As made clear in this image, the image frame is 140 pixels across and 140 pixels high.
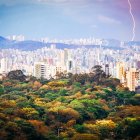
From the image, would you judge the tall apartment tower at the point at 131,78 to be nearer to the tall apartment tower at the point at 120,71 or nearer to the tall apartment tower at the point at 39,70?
the tall apartment tower at the point at 120,71

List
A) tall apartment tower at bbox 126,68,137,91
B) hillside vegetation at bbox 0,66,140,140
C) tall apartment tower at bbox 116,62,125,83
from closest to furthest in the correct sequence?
1. hillside vegetation at bbox 0,66,140,140
2. tall apartment tower at bbox 126,68,137,91
3. tall apartment tower at bbox 116,62,125,83

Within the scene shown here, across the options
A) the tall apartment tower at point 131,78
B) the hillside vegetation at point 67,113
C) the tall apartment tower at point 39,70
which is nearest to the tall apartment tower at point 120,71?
the tall apartment tower at point 131,78

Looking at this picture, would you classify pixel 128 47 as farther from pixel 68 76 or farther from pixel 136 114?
pixel 136 114

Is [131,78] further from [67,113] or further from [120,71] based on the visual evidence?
[67,113]

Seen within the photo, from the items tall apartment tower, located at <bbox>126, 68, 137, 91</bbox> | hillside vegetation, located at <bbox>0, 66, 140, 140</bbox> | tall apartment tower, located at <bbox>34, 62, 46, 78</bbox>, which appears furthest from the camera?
tall apartment tower, located at <bbox>34, 62, 46, 78</bbox>

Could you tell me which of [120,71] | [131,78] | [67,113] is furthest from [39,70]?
[67,113]

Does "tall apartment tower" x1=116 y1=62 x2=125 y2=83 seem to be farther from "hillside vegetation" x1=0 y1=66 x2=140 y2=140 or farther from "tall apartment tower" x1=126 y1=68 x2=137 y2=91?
"hillside vegetation" x1=0 y1=66 x2=140 y2=140

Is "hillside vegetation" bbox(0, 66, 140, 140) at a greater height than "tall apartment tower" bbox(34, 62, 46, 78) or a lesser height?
lesser

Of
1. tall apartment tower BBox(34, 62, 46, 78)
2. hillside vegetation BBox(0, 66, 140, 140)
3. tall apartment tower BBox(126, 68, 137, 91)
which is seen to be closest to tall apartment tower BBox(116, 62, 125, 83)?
tall apartment tower BBox(126, 68, 137, 91)

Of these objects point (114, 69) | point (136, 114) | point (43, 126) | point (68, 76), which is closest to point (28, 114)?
point (43, 126)
